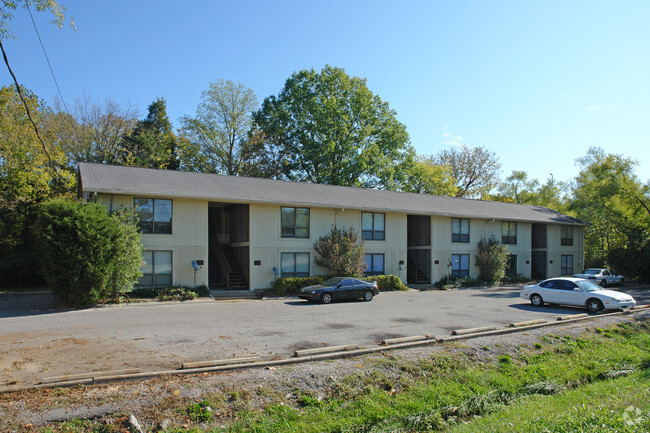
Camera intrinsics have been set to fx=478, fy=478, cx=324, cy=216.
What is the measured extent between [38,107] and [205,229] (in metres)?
20.1

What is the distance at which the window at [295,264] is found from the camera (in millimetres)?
26547

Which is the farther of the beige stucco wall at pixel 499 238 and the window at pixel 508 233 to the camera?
the window at pixel 508 233

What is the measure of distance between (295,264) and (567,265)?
84.3ft

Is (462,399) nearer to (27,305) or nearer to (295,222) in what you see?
(27,305)

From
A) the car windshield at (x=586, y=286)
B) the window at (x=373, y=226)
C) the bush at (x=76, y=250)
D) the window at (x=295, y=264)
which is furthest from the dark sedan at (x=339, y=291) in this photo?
the car windshield at (x=586, y=286)

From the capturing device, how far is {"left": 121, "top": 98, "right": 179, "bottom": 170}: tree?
4262 centimetres

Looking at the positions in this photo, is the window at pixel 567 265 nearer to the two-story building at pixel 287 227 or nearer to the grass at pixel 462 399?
the two-story building at pixel 287 227

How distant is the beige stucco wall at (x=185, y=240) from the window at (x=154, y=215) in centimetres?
24

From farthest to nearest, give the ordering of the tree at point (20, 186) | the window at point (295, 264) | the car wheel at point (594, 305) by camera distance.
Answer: the tree at point (20, 186) → the window at point (295, 264) → the car wheel at point (594, 305)

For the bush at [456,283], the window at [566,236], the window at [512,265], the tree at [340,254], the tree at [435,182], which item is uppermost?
the tree at [435,182]

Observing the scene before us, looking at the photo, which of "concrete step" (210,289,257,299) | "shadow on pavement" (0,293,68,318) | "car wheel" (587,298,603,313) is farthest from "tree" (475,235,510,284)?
"shadow on pavement" (0,293,68,318)

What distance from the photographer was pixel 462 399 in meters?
9.58

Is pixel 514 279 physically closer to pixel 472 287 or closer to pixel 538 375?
pixel 472 287

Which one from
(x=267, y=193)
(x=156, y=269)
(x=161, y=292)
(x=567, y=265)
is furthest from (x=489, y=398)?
(x=567, y=265)
